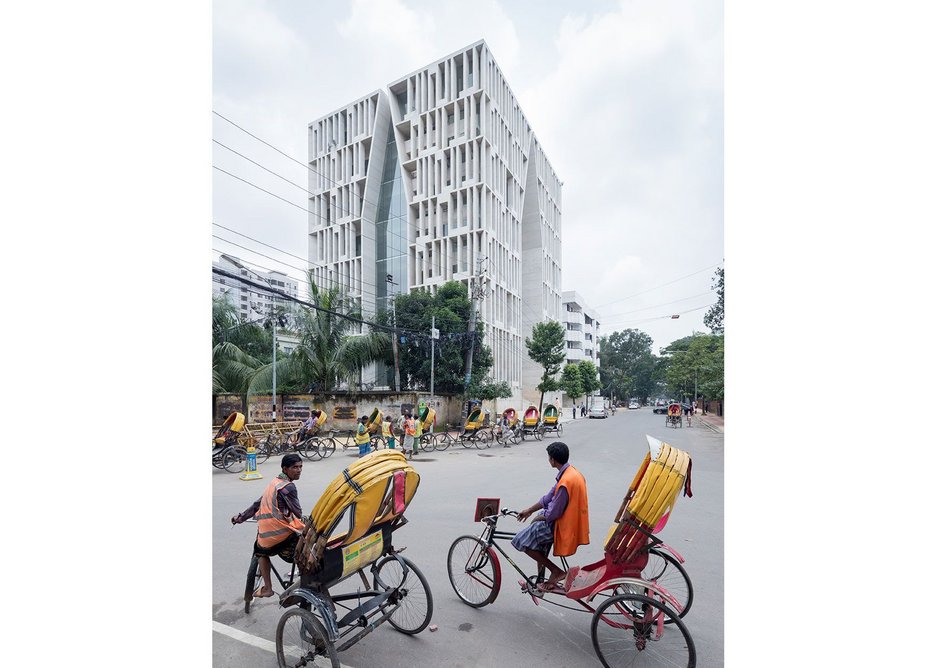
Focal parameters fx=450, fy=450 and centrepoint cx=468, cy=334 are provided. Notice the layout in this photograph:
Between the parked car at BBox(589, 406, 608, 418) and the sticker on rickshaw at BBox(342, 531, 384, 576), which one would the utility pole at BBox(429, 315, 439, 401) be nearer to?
the sticker on rickshaw at BBox(342, 531, 384, 576)

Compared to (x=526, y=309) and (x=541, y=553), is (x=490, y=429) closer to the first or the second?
(x=541, y=553)

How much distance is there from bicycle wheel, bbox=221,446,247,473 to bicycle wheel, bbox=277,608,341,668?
28.8ft

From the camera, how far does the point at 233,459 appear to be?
1125cm

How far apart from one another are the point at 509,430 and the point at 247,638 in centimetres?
1405

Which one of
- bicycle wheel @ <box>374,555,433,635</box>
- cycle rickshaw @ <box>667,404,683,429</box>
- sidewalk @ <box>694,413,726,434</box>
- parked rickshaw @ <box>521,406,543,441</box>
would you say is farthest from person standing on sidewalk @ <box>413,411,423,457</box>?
cycle rickshaw @ <box>667,404,683,429</box>

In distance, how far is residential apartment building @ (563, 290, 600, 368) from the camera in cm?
5806

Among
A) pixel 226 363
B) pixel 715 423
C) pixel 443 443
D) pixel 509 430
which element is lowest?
pixel 715 423

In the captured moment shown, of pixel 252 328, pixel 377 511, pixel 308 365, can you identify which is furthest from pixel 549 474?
pixel 252 328

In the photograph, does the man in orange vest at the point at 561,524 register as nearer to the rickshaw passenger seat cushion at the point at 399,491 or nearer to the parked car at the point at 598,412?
the rickshaw passenger seat cushion at the point at 399,491

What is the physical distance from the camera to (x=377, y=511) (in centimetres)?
304

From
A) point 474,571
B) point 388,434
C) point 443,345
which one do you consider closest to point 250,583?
point 474,571

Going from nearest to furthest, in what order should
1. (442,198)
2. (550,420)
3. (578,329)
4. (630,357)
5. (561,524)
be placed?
(561,524), (550,420), (442,198), (578,329), (630,357)

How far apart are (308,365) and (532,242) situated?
91.2ft

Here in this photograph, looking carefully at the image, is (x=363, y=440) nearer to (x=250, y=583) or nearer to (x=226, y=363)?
(x=250, y=583)
